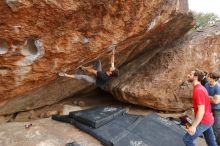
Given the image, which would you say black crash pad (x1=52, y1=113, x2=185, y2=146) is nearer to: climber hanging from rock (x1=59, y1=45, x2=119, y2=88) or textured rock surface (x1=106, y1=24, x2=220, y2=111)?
climber hanging from rock (x1=59, y1=45, x2=119, y2=88)

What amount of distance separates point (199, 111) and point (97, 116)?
2268 millimetres

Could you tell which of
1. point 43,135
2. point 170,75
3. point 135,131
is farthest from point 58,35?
point 170,75

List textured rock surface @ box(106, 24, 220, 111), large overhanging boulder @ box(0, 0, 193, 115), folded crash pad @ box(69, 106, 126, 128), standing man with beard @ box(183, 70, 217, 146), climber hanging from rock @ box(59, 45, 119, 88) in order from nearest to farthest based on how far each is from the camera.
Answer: standing man with beard @ box(183, 70, 217, 146) → large overhanging boulder @ box(0, 0, 193, 115) → folded crash pad @ box(69, 106, 126, 128) → climber hanging from rock @ box(59, 45, 119, 88) → textured rock surface @ box(106, 24, 220, 111)

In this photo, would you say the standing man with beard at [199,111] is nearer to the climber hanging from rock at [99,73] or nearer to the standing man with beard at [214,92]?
the standing man with beard at [214,92]

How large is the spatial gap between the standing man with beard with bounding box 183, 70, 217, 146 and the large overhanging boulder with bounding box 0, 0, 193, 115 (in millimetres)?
1899

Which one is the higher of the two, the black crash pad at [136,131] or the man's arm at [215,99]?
the man's arm at [215,99]

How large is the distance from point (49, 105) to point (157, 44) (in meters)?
3.43

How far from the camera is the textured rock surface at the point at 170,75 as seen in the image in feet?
26.9

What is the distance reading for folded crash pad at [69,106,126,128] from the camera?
→ 6.10m

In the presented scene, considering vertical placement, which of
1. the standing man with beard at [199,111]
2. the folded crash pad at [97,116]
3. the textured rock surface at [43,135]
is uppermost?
the standing man with beard at [199,111]

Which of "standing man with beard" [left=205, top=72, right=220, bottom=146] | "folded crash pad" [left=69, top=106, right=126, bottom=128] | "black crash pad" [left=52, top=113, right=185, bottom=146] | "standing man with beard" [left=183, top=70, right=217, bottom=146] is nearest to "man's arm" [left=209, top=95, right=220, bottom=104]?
"standing man with beard" [left=205, top=72, right=220, bottom=146]

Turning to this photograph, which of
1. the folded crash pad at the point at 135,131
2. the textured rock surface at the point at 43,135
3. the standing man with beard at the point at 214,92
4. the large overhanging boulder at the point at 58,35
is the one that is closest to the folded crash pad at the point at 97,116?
the folded crash pad at the point at 135,131

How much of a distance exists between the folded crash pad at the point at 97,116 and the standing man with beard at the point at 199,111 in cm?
175

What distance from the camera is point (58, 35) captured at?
5.62 m
